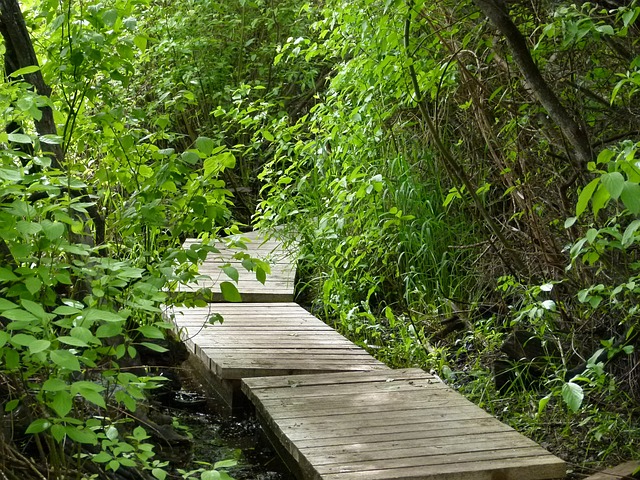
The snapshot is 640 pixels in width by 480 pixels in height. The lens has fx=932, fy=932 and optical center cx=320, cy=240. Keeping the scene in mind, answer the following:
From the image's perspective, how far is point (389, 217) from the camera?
6488 millimetres

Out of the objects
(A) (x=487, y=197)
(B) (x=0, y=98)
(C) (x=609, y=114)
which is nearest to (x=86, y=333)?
(B) (x=0, y=98)

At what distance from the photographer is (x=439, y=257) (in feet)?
20.7

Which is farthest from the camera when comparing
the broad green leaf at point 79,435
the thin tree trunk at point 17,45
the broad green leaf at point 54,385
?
the thin tree trunk at point 17,45

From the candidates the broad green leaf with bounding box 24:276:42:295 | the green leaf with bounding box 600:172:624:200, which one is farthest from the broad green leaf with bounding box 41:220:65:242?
the green leaf with bounding box 600:172:624:200

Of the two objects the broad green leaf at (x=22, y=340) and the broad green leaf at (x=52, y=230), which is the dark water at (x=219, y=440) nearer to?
the broad green leaf at (x=52, y=230)

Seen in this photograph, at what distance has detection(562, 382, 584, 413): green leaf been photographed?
337 centimetres

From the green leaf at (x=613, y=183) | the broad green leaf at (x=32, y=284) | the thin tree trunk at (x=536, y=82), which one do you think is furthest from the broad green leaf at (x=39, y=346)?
the thin tree trunk at (x=536, y=82)

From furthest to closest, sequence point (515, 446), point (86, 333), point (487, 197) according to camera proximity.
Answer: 1. point (487, 197)
2. point (515, 446)
3. point (86, 333)

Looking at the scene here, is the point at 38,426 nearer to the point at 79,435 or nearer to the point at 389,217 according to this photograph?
the point at 79,435

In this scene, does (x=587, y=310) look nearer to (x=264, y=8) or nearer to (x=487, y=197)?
(x=487, y=197)

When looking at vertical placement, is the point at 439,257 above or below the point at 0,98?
below

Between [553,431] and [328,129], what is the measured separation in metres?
3.32

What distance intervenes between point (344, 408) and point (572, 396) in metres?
1.31

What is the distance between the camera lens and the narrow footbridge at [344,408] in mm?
3654
